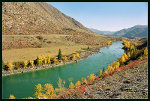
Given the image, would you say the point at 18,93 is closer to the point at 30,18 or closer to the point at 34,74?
the point at 34,74

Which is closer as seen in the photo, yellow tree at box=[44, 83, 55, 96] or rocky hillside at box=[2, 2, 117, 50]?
yellow tree at box=[44, 83, 55, 96]

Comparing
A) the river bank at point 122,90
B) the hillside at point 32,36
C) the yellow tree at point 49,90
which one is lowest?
the yellow tree at point 49,90

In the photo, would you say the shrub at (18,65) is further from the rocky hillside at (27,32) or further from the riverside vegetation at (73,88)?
the rocky hillside at (27,32)

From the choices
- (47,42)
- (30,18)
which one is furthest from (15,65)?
(30,18)

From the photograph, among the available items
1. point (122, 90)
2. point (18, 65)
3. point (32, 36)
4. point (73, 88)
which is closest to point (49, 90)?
point (73, 88)

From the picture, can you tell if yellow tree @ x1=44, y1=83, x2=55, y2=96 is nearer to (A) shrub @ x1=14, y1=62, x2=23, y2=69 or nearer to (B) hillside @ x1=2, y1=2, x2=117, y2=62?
(A) shrub @ x1=14, y1=62, x2=23, y2=69

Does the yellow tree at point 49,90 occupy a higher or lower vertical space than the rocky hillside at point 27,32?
lower

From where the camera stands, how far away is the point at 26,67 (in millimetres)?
44438

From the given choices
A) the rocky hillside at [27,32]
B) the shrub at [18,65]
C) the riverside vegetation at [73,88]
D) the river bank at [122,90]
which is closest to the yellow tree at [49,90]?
the riverside vegetation at [73,88]

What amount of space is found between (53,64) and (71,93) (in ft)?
119

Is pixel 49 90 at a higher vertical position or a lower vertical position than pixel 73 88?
lower

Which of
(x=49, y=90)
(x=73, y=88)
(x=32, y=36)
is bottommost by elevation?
(x=49, y=90)

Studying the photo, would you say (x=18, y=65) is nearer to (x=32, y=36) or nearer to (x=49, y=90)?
(x=49, y=90)

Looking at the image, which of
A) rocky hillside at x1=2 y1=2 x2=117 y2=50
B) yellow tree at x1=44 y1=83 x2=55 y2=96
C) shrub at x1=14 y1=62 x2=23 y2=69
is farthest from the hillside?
yellow tree at x1=44 y1=83 x2=55 y2=96
